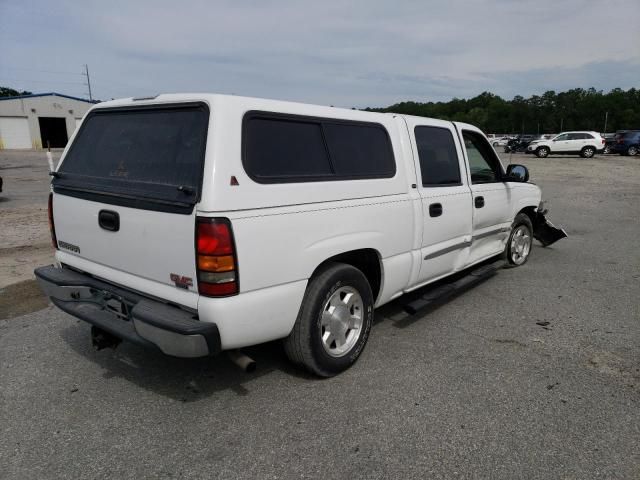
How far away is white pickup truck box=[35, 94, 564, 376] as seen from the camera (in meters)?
2.55

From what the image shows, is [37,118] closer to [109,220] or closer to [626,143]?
[626,143]

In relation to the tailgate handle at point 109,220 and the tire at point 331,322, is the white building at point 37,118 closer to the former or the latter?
the tailgate handle at point 109,220

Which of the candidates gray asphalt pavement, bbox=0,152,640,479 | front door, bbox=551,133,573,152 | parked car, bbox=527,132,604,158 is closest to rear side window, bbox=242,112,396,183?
gray asphalt pavement, bbox=0,152,640,479

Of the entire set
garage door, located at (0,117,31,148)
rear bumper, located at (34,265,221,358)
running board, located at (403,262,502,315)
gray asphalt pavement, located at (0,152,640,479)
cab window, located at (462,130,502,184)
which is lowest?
gray asphalt pavement, located at (0,152,640,479)

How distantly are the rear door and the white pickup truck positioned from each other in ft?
0.03

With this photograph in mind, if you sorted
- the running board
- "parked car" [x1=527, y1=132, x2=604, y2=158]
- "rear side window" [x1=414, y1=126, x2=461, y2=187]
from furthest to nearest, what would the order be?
"parked car" [x1=527, y1=132, x2=604, y2=158], "rear side window" [x1=414, y1=126, x2=461, y2=187], the running board

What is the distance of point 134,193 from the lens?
2805 mm

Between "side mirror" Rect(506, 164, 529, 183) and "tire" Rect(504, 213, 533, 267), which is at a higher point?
"side mirror" Rect(506, 164, 529, 183)

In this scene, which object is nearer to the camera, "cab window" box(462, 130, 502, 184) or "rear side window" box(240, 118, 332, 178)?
"rear side window" box(240, 118, 332, 178)

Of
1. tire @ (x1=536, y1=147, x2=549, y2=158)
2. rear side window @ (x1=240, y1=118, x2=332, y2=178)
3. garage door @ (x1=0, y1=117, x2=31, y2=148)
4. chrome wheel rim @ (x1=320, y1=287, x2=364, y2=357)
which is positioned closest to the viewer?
rear side window @ (x1=240, y1=118, x2=332, y2=178)

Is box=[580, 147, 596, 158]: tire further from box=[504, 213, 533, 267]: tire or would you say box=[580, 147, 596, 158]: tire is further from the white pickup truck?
the white pickup truck

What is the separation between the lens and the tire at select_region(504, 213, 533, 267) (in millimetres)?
5883

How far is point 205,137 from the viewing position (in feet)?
8.46

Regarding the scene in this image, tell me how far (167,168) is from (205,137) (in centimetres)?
39
